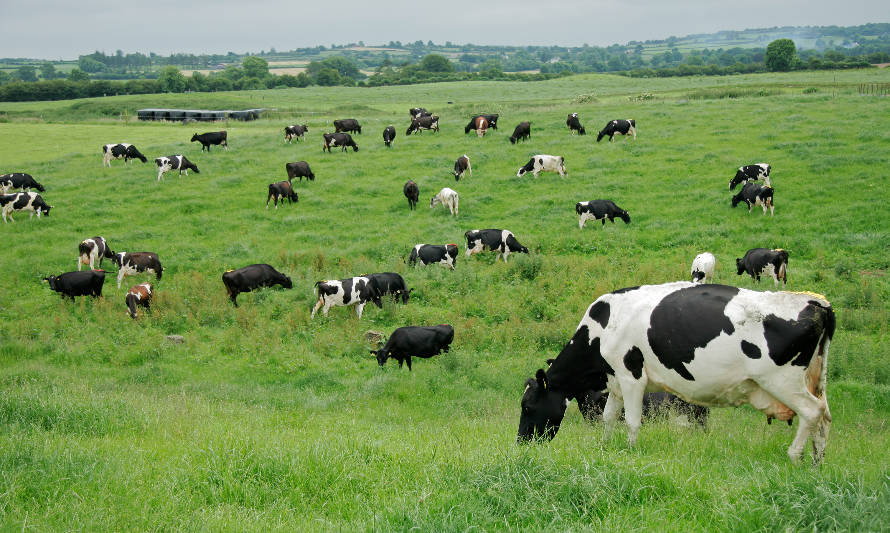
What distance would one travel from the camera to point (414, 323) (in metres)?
17.6

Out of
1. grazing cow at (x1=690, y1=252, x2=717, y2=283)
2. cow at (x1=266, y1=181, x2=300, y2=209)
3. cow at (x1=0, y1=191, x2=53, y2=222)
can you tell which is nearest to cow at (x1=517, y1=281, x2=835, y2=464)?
grazing cow at (x1=690, y1=252, x2=717, y2=283)

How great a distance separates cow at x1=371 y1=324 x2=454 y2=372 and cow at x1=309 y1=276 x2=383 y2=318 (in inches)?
117

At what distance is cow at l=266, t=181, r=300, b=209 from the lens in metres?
28.5

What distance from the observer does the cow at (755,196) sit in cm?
2398

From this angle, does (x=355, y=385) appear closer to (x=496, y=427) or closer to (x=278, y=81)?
(x=496, y=427)

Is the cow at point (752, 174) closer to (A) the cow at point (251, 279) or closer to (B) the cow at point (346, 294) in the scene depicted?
(B) the cow at point (346, 294)

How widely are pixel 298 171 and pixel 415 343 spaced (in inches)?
716

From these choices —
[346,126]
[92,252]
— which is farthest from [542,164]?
[92,252]

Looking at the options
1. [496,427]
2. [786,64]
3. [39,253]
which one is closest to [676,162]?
[496,427]

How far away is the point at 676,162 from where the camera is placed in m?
31.1

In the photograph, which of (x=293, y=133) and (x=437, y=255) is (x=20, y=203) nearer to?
(x=293, y=133)

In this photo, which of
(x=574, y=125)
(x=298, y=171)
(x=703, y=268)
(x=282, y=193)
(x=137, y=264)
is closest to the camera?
(x=703, y=268)

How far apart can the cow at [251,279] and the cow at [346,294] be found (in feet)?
7.55

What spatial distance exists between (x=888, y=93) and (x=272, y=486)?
5055cm
